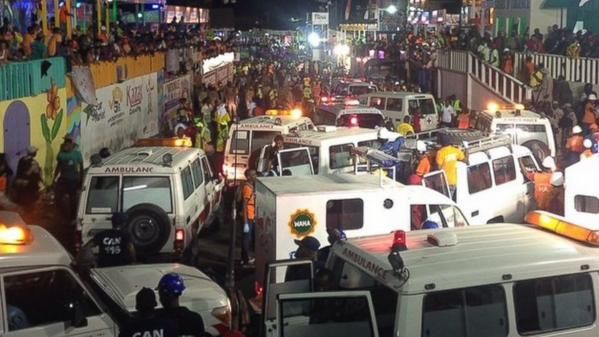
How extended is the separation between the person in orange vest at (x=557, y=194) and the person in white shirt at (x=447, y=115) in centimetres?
1227

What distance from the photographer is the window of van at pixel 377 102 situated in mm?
27156

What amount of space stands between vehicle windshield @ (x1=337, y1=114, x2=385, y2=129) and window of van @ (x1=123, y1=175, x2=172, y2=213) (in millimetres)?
10287

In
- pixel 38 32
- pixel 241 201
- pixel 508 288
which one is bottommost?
pixel 241 201

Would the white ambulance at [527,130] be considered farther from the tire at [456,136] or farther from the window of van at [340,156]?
the window of van at [340,156]

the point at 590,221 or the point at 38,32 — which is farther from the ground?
the point at 38,32

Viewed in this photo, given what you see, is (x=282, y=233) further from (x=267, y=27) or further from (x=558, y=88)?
(x=267, y=27)

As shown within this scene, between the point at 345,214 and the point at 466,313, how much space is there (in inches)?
182

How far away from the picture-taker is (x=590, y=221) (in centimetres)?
1289

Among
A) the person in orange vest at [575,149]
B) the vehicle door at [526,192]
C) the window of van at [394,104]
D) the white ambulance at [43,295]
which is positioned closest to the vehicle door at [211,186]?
the vehicle door at [526,192]

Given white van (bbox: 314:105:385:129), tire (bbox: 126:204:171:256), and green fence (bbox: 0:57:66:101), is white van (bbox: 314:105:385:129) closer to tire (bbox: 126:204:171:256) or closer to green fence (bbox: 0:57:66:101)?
green fence (bbox: 0:57:66:101)

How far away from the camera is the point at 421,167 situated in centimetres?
1523

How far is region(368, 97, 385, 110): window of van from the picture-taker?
1069 inches

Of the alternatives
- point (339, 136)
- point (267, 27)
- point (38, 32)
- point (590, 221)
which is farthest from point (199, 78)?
point (267, 27)

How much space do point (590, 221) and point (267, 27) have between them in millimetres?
84153
